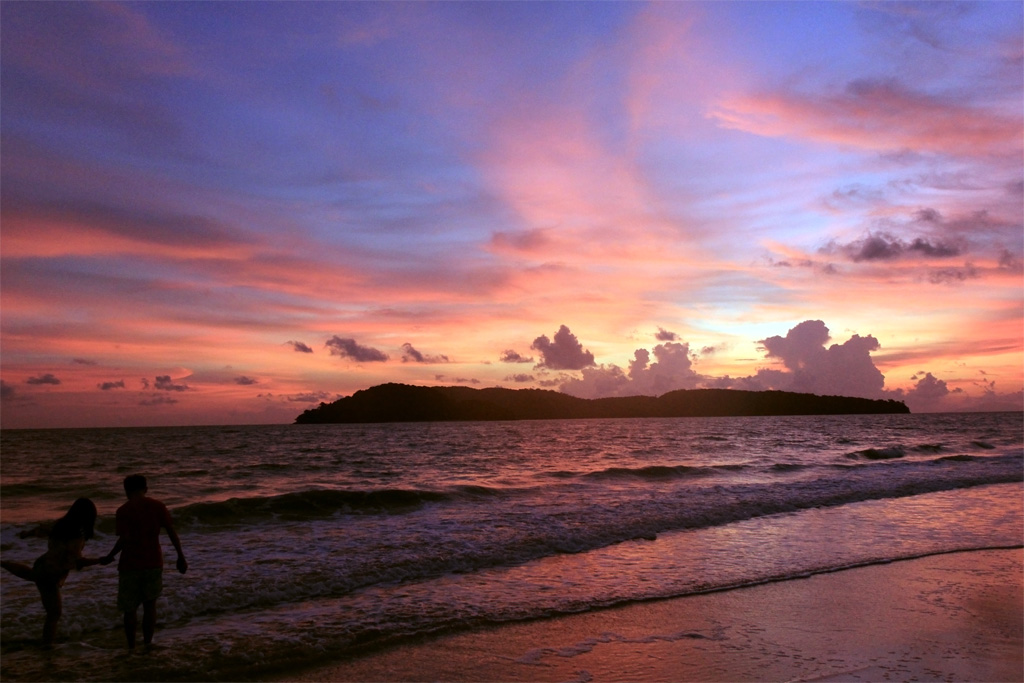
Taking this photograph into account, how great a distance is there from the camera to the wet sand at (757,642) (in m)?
7.59

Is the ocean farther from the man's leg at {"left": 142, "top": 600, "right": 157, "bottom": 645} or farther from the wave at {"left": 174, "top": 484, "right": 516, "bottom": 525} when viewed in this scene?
the man's leg at {"left": 142, "top": 600, "right": 157, "bottom": 645}

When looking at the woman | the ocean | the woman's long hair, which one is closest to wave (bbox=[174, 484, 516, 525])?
the ocean

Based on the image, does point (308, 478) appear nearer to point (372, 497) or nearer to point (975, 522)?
point (372, 497)

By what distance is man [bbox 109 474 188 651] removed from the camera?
884 cm

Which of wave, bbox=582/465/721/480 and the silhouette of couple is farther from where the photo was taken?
wave, bbox=582/465/721/480

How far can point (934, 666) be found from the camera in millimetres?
7605

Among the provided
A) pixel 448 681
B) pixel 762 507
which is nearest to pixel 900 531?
pixel 762 507

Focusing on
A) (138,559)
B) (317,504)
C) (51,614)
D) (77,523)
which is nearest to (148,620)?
(138,559)

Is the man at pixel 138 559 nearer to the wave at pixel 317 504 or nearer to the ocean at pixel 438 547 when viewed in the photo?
the ocean at pixel 438 547

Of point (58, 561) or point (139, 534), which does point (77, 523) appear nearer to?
point (58, 561)

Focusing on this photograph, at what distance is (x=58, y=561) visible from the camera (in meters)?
8.98

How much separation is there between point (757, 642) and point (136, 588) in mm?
8135

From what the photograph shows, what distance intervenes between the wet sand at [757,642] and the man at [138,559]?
241cm

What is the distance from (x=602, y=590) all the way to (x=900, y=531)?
9726 mm
